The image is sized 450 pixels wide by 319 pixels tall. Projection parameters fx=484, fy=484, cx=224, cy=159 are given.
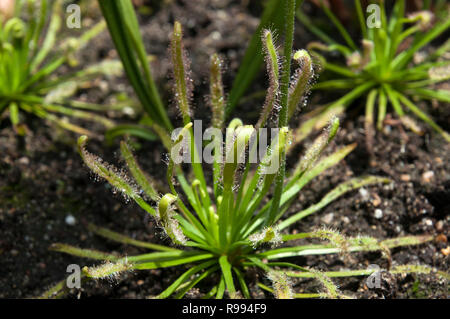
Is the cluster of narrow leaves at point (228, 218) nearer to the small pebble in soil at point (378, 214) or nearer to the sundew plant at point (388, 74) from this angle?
the small pebble in soil at point (378, 214)

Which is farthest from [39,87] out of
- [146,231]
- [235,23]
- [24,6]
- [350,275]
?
[350,275]

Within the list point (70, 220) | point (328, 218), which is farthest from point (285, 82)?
point (70, 220)

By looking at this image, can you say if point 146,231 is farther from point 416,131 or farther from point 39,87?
point 416,131

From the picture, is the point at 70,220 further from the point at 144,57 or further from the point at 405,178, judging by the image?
the point at 405,178

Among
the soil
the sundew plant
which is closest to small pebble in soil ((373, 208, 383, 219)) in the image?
the soil

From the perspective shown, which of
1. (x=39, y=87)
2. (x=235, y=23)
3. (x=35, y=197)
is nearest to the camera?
(x=35, y=197)

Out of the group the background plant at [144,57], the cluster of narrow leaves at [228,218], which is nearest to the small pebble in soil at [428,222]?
the cluster of narrow leaves at [228,218]
